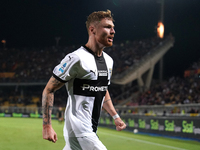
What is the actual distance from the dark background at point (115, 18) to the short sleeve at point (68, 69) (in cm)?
3739

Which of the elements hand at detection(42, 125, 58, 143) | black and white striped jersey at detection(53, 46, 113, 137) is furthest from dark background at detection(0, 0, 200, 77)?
hand at detection(42, 125, 58, 143)

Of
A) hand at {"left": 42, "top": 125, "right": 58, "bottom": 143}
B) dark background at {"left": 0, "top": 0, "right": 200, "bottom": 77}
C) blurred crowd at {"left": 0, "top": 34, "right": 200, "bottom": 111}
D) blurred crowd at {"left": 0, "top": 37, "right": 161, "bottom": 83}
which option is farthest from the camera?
dark background at {"left": 0, "top": 0, "right": 200, "bottom": 77}

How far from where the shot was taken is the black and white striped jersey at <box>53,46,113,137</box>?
367 cm

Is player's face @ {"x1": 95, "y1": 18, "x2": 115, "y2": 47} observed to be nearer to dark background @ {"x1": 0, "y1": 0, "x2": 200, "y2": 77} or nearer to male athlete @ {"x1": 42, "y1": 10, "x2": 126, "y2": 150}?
male athlete @ {"x1": 42, "y1": 10, "x2": 126, "y2": 150}

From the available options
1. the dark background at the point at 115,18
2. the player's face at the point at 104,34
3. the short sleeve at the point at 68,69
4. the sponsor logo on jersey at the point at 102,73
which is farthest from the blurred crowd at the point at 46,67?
the short sleeve at the point at 68,69

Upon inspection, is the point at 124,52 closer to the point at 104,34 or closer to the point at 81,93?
the point at 104,34

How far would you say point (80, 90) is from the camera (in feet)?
12.3

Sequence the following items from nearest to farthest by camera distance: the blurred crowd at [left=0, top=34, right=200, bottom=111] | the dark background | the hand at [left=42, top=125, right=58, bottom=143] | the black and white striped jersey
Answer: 1. the hand at [left=42, top=125, right=58, bottom=143]
2. the black and white striped jersey
3. the blurred crowd at [left=0, top=34, right=200, bottom=111]
4. the dark background

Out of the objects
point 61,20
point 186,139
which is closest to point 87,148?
point 186,139

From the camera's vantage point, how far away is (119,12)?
50.7m

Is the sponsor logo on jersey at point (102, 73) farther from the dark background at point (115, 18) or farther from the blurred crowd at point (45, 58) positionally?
the dark background at point (115, 18)

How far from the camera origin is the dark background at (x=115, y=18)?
140 feet

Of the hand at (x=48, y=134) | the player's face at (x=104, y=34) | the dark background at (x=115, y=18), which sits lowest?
the hand at (x=48, y=134)

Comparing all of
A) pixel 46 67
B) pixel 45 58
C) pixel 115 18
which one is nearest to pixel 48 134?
pixel 46 67
